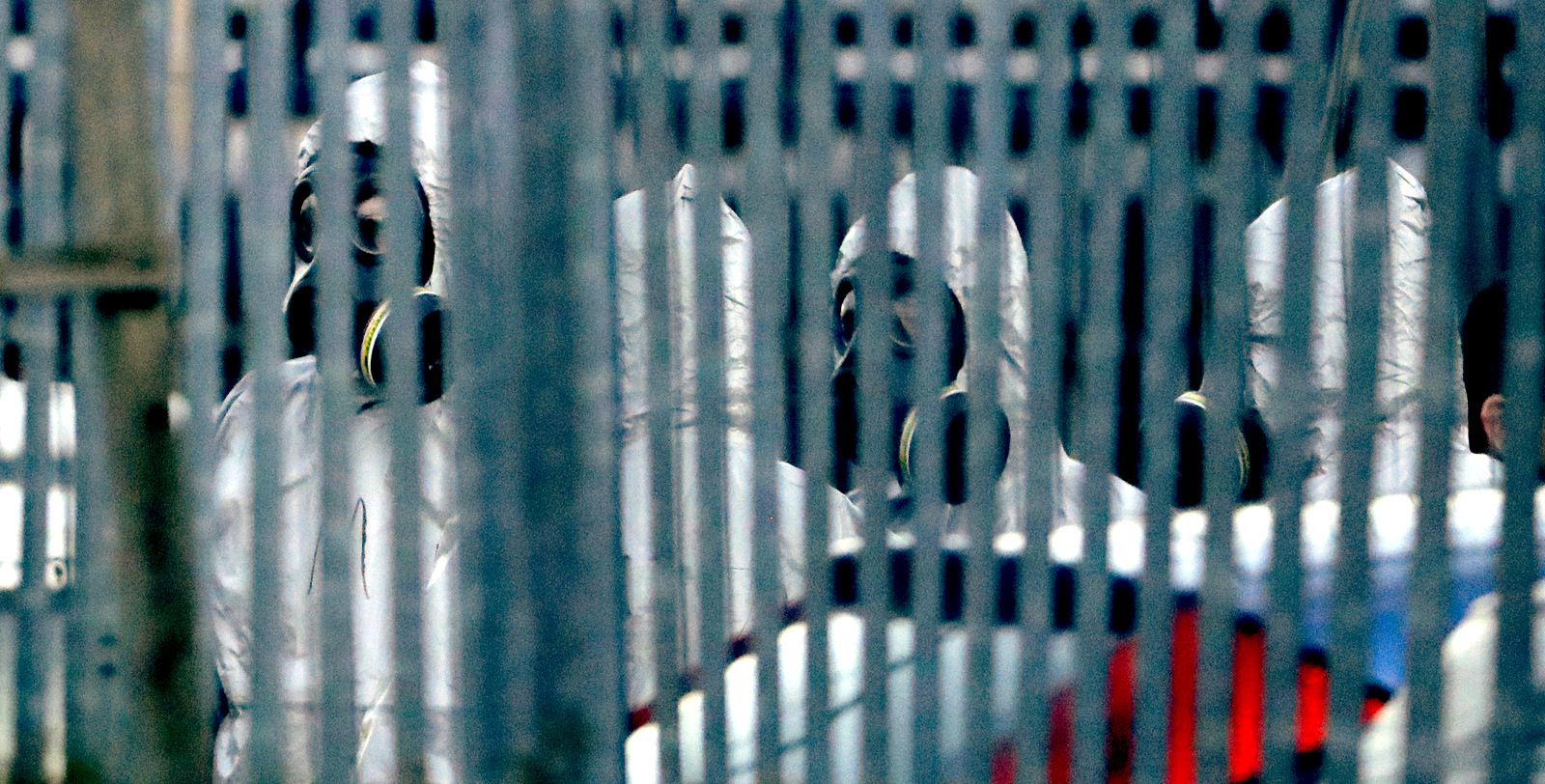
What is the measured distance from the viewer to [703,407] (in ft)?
4.41

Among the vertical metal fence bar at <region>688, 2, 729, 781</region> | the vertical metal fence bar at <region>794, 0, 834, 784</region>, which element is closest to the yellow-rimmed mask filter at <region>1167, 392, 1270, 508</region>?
the vertical metal fence bar at <region>794, 0, 834, 784</region>

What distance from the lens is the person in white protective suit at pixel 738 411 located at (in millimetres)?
1374

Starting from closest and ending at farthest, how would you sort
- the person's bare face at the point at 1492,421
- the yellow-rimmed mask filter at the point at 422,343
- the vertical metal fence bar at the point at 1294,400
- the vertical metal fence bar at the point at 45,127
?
the vertical metal fence bar at the point at 1294,400 < the vertical metal fence bar at the point at 45,127 < the yellow-rimmed mask filter at the point at 422,343 < the person's bare face at the point at 1492,421

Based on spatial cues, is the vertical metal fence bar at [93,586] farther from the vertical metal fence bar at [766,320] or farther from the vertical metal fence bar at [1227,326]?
the vertical metal fence bar at [1227,326]

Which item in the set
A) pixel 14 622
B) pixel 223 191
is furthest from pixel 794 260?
pixel 14 622

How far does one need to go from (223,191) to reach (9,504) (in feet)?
2.63

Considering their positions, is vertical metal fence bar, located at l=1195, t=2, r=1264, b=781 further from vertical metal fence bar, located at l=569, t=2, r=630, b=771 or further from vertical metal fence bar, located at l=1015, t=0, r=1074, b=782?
vertical metal fence bar, located at l=569, t=2, r=630, b=771

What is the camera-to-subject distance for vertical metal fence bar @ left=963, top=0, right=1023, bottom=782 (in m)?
1.29

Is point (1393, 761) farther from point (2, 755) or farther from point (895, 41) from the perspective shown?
point (2, 755)

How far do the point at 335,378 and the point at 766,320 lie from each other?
20.8 inches

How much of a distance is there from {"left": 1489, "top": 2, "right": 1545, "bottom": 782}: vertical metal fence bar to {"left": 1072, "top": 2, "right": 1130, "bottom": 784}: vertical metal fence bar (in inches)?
18.0

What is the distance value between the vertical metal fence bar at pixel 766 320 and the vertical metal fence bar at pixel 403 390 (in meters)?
0.24

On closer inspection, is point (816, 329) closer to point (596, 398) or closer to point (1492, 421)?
point (596, 398)

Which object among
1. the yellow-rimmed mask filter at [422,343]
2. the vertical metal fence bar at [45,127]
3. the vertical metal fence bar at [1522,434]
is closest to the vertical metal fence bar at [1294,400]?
the vertical metal fence bar at [1522,434]
